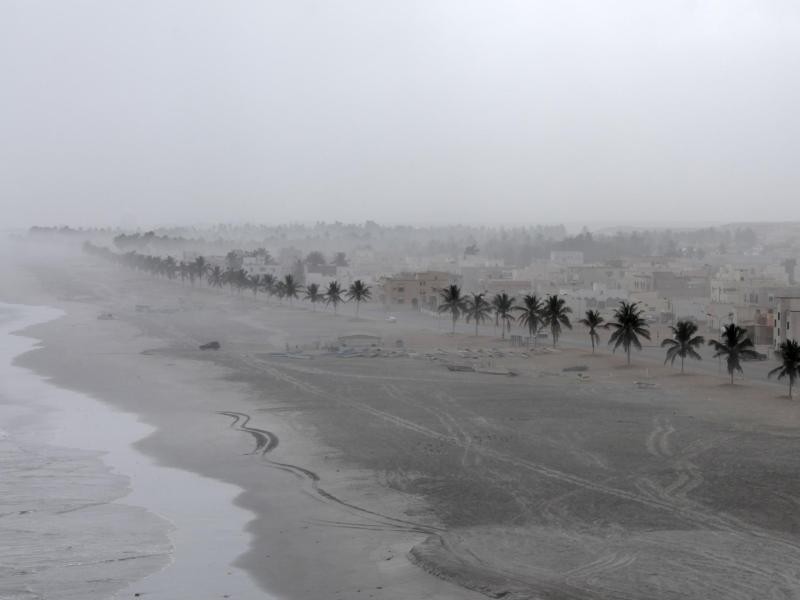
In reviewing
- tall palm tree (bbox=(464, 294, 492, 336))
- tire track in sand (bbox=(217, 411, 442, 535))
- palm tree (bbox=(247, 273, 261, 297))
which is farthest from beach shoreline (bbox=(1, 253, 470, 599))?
palm tree (bbox=(247, 273, 261, 297))

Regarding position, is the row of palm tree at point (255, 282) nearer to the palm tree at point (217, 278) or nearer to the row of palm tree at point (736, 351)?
the palm tree at point (217, 278)

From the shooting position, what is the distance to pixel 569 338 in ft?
148

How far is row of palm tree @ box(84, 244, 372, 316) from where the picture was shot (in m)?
63.6

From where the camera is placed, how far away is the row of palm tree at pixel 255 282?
6362cm

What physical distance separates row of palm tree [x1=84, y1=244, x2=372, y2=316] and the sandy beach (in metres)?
24.7

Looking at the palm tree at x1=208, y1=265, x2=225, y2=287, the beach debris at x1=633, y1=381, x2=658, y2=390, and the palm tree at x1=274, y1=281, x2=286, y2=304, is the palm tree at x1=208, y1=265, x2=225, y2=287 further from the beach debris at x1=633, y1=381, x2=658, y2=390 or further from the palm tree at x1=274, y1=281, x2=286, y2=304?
the beach debris at x1=633, y1=381, x2=658, y2=390

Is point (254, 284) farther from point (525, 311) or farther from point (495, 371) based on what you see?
point (495, 371)

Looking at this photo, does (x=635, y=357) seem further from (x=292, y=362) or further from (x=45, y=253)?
(x=45, y=253)

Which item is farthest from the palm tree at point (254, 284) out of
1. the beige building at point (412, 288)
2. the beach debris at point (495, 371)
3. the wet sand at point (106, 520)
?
the wet sand at point (106, 520)

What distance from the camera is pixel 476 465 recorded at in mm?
18594

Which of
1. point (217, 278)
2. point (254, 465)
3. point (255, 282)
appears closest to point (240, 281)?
point (255, 282)

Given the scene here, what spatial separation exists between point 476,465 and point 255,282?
5938cm

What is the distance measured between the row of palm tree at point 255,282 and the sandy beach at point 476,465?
973 inches

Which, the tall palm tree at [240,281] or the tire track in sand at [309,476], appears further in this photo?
the tall palm tree at [240,281]
